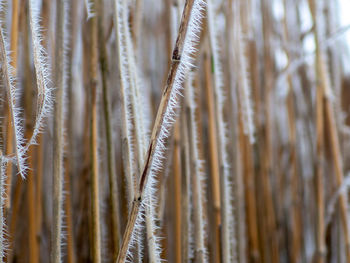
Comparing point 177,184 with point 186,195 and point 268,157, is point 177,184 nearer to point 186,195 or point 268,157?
point 186,195

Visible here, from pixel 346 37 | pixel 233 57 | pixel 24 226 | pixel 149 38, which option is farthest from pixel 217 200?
pixel 346 37

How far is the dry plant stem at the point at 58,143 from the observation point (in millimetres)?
521

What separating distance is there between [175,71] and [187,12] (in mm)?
57

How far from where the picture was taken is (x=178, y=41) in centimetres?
40

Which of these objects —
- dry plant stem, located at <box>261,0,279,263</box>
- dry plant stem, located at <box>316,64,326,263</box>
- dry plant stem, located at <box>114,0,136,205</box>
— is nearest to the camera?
dry plant stem, located at <box>114,0,136,205</box>

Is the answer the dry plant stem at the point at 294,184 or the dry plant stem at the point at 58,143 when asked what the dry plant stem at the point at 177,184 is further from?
the dry plant stem at the point at 294,184

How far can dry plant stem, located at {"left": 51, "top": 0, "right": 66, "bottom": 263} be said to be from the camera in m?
0.52

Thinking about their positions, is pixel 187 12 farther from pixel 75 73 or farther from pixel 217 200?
pixel 75 73

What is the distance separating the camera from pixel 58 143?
0.54 metres

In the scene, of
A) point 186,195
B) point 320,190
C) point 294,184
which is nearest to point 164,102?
point 186,195

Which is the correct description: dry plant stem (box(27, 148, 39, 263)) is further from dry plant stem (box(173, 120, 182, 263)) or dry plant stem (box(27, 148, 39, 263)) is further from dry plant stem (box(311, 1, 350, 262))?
dry plant stem (box(311, 1, 350, 262))

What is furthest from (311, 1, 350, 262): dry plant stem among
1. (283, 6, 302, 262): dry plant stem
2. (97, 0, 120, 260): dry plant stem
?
(97, 0, 120, 260): dry plant stem

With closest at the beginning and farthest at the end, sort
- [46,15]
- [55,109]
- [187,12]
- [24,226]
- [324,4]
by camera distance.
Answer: [187,12] → [55,109] → [46,15] → [24,226] → [324,4]

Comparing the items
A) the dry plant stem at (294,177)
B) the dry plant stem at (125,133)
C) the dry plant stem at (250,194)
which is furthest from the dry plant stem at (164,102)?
the dry plant stem at (294,177)
